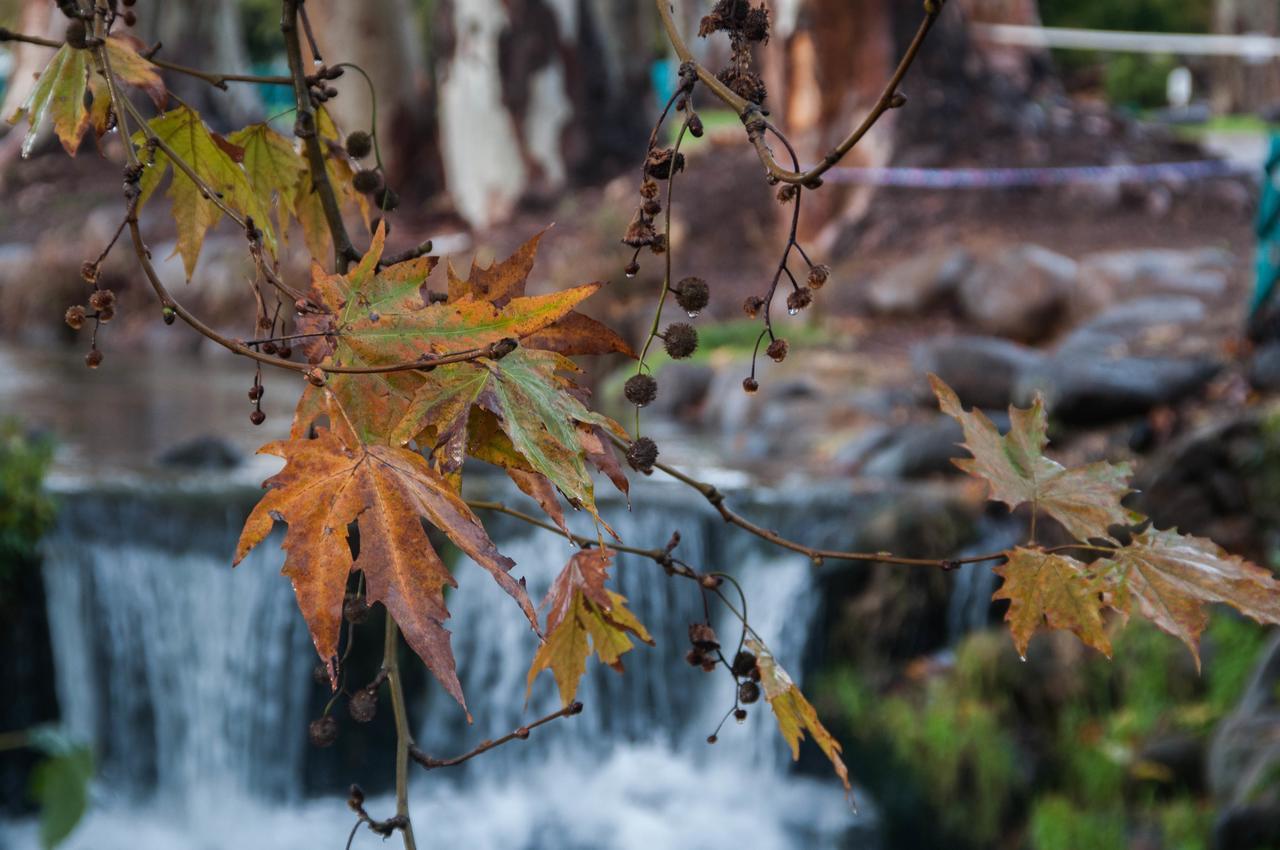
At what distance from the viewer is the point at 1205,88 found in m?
23.8

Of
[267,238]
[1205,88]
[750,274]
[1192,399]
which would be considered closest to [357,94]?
[750,274]

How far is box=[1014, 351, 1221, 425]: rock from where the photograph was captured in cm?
660

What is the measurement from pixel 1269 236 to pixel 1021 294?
7.79ft

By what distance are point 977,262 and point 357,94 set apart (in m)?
6.92

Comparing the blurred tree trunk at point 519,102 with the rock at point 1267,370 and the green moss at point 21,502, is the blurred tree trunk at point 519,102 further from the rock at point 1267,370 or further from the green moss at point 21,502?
the rock at point 1267,370

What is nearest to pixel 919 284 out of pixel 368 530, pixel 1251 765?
pixel 1251 765

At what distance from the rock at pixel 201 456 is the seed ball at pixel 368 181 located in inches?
242

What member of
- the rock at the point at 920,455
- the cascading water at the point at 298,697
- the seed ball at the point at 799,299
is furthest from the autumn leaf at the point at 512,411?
the rock at the point at 920,455

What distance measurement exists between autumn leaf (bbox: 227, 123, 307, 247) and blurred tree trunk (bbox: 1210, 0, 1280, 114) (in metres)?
21.3

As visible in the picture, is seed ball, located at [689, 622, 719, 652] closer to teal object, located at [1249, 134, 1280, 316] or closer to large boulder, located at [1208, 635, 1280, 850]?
large boulder, located at [1208, 635, 1280, 850]

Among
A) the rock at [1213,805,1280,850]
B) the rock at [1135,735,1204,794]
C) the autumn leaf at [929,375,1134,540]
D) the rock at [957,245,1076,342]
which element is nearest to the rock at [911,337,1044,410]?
the rock at [957,245,1076,342]

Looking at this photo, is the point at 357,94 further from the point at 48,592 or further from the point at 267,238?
the point at 267,238

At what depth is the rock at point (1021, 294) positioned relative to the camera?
9023 mm

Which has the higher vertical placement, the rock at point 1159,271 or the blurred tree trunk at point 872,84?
the blurred tree trunk at point 872,84
